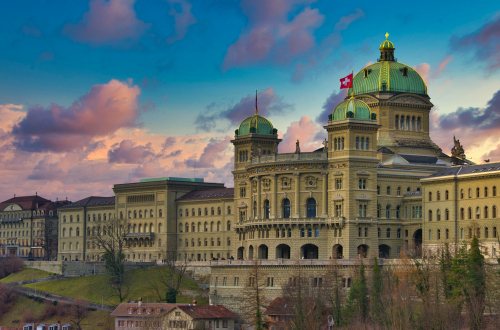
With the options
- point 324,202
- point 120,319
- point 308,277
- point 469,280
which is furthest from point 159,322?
point 469,280

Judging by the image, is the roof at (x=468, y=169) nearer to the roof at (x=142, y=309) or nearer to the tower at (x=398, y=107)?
the tower at (x=398, y=107)

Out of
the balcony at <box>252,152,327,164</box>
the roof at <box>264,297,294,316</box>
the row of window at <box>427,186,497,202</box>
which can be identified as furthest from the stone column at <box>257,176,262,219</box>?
the roof at <box>264,297,294,316</box>

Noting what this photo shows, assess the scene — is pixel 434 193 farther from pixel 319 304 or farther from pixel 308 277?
pixel 319 304

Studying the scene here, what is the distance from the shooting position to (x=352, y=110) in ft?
603

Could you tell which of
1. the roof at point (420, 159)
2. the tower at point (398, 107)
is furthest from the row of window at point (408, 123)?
the roof at point (420, 159)

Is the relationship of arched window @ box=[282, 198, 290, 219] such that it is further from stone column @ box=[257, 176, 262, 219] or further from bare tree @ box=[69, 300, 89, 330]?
bare tree @ box=[69, 300, 89, 330]

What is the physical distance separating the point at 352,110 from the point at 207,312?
123 feet

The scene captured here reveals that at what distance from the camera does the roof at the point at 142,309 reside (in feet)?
553

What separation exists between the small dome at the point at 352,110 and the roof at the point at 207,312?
109 feet

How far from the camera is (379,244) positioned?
602ft

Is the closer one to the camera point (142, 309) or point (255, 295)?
point (255, 295)

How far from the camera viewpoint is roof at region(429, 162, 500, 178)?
16800cm

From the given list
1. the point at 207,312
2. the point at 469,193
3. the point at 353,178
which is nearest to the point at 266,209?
the point at 353,178

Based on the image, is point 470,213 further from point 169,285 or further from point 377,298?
point 169,285
